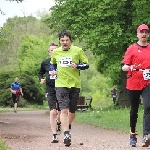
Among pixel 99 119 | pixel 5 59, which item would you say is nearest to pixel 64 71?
pixel 99 119

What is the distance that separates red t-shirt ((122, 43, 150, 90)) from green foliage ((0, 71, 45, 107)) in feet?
118

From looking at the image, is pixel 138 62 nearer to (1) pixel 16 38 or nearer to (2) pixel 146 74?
(2) pixel 146 74

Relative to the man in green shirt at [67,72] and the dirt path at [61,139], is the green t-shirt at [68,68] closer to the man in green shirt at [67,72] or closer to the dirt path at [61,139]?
the man in green shirt at [67,72]

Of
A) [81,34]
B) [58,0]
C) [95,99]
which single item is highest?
[58,0]

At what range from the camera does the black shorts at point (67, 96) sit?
10.2m

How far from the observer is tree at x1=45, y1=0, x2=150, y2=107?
31.8 meters

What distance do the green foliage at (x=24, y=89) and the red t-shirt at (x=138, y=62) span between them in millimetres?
35868

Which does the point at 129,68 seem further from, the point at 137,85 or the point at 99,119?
the point at 99,119

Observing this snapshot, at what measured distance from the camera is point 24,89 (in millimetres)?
47938

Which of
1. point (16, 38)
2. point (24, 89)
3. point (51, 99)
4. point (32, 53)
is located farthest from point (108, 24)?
point (16, 38)

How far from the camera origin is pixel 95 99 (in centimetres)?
7781

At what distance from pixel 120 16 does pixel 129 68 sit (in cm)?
2369

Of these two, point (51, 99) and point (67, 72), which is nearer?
point (67, 72)

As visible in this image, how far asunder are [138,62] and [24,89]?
38.7 metres
